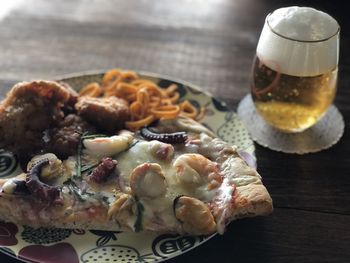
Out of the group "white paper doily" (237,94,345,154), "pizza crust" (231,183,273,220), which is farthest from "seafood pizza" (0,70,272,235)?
"white paper doily" (237,94,345,154)

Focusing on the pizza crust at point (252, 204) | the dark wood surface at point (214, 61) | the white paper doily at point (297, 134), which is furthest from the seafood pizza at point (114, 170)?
the white paper doily at point (297, 134)

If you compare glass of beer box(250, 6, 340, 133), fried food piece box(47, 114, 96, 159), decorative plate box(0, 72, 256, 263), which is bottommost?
decorative plate box(0, 72, 256, 263)

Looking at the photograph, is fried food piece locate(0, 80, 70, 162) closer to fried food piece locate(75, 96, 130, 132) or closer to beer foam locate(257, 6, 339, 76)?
fried food piece locate(75, 96, 130, 132)

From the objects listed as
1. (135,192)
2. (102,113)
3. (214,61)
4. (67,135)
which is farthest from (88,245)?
(214,61)

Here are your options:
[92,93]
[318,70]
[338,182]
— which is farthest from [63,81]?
[338,182]

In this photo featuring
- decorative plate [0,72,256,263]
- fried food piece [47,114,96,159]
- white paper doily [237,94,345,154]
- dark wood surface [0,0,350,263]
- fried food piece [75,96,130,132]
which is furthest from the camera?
white paper doily [237,94,345,154]

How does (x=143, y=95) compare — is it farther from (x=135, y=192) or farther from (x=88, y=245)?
(x=88, y=245)

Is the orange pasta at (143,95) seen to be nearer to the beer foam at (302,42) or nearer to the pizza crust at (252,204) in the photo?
the beer foam at (302,42)
